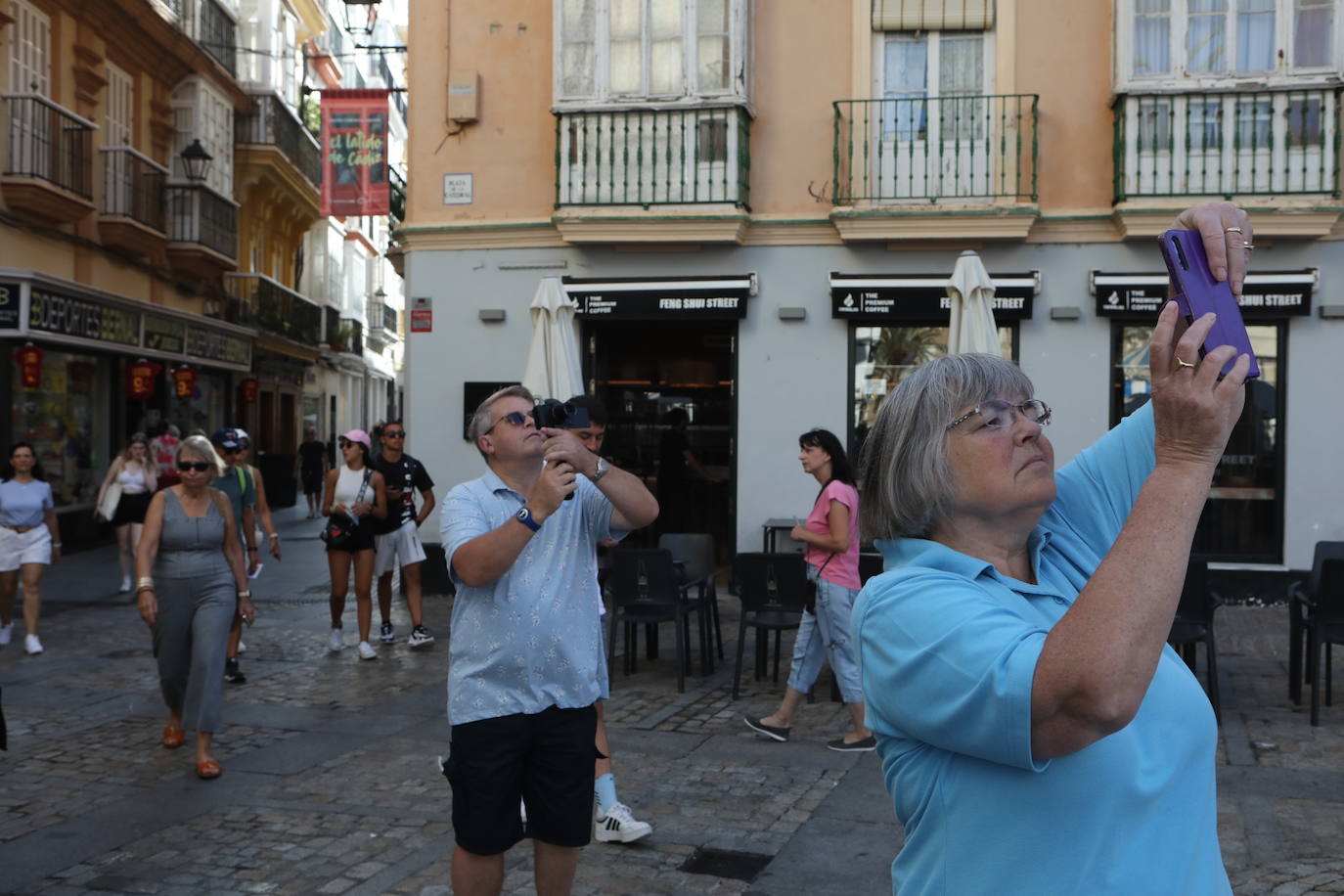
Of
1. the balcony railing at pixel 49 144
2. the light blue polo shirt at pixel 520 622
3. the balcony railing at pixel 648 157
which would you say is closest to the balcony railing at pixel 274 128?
the balcony railing at pixel 49 144

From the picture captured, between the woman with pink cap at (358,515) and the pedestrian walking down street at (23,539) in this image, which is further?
the pedestrian walking down street at (23,539)

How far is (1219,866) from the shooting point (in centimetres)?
185

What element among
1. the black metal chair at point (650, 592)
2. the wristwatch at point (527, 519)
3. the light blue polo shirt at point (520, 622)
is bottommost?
the black metal chair at point (650, 592)

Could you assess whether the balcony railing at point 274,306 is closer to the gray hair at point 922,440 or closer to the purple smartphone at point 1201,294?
the gray hair at point 922,440

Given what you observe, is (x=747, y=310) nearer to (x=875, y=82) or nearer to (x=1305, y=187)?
(x=875, y=82)

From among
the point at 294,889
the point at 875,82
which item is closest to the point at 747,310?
the point at 875,82

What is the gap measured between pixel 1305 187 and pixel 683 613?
312 inches

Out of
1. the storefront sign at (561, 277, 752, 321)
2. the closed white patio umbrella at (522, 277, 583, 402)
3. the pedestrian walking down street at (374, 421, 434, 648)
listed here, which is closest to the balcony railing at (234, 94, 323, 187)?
the storefront sign at (561, 277, 752, 321)

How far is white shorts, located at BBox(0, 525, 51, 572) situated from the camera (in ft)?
35.0

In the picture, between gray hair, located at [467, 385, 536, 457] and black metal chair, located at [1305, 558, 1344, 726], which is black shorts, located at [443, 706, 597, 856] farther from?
black metal chair, located at [1305, 558, 1344, 726]

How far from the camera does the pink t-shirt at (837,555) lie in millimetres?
7574

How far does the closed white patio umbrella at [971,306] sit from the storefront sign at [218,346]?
16951mm

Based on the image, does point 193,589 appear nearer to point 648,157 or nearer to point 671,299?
point 671,299

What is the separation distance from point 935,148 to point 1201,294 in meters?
12.4
